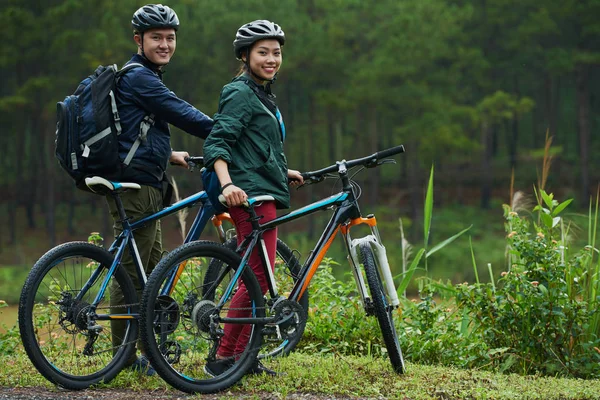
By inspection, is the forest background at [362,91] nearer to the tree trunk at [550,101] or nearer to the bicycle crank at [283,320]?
the tree trunk at [550,101]

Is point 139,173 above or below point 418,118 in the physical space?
above

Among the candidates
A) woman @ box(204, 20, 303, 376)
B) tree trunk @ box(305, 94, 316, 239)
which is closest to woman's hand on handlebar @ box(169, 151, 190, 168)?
woman @ box(204, 20, 303, 376)

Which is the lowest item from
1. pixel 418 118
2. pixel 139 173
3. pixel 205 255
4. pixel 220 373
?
pixel 418 118

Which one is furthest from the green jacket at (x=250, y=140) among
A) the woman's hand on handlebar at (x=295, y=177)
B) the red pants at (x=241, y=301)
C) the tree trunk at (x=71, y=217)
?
the tree trunk at (x=71, y=217)

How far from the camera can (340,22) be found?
34.3m

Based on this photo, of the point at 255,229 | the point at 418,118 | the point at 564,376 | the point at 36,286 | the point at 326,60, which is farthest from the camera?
the point at 418,118

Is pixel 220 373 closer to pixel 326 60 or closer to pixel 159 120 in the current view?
pixel 159 120

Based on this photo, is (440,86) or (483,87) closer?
(440,86)

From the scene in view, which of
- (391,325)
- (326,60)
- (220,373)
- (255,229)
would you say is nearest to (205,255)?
(255,229)

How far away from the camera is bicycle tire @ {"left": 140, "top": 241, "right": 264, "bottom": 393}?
14.1 feet

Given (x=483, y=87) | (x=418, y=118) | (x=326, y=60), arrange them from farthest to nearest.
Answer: (x=483, y=87) < (x=418, y=118) < (x=326, y=60)

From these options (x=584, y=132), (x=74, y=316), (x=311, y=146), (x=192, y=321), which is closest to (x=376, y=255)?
(x=192, y=321)

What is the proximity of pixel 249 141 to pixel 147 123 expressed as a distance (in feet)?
1.99

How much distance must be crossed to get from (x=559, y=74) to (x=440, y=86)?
21.4 ft
